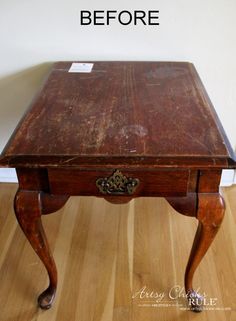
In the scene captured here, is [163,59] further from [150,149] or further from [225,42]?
[150,149]

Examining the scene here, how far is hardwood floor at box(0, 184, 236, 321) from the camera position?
1.10 meters

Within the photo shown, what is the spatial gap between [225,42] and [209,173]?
69 centimetres

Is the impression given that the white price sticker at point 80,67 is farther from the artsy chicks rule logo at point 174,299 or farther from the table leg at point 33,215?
the artsy chicks rule logo at point 174,299

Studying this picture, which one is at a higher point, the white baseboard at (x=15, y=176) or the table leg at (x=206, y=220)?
the table leg at (x=206, y=220)

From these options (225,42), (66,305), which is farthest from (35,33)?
(66,305)

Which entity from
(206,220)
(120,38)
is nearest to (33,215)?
(206,220)

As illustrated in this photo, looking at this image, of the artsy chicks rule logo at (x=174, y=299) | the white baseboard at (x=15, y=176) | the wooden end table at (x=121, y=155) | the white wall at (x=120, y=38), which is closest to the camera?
the wooden end table at (x=121, y=155)

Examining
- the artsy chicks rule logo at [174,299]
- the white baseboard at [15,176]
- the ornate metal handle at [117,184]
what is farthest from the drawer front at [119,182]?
the white baseboard at [15,176]

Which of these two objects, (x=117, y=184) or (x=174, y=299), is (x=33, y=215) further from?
(x=174, y=299)

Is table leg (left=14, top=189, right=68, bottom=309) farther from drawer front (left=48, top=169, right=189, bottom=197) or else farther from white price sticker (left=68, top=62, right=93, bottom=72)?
white price sticker (left=68, top=62, right=93, bottom=72)

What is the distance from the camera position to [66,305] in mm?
1114

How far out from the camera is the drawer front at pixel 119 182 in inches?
31.4

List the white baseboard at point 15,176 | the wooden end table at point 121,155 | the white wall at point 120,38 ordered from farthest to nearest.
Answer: the white baseboard at point 15,176, the white wall at point 120,38, the wooden end table at point 121,155

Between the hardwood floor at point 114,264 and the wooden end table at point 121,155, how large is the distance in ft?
0.63
